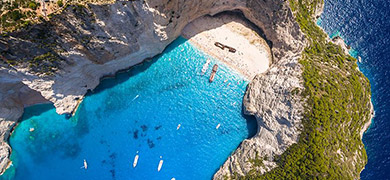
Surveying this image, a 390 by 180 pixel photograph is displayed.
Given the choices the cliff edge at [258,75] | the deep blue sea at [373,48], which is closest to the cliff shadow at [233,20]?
the cliff edge at [258,75]

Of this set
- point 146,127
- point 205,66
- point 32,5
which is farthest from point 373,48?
point 32,5

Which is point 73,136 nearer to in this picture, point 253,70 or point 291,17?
point 253,70

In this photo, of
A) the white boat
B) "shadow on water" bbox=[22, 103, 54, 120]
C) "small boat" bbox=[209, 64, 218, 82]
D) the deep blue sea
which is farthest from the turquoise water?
the deep blue sea

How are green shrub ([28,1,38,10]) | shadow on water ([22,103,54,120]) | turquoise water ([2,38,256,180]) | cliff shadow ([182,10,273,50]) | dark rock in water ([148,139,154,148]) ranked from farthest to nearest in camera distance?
cliff shadow ([182,10,273,50]), dark rock in water ([148,139,154,148]), shadow on water ([22,103,54,120]), turquoise water ([2,38,256,180]), green shrub ([28,1,38,10])

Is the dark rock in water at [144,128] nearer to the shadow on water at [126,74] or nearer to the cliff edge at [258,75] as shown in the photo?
the shadow on water at [126,74]

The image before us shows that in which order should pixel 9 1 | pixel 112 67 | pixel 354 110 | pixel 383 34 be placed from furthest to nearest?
pixel 383 34
pixel 112 67
pixel 354 110
pixel 9 1

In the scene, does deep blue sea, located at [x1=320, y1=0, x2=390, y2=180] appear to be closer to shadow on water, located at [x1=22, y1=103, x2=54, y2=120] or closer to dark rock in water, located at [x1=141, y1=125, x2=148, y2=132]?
dark rock in water, located at [x1=141, y1=125, x2=148, y2=132]

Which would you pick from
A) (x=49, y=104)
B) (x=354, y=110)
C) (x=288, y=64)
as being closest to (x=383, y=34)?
(x=354, y=110)
